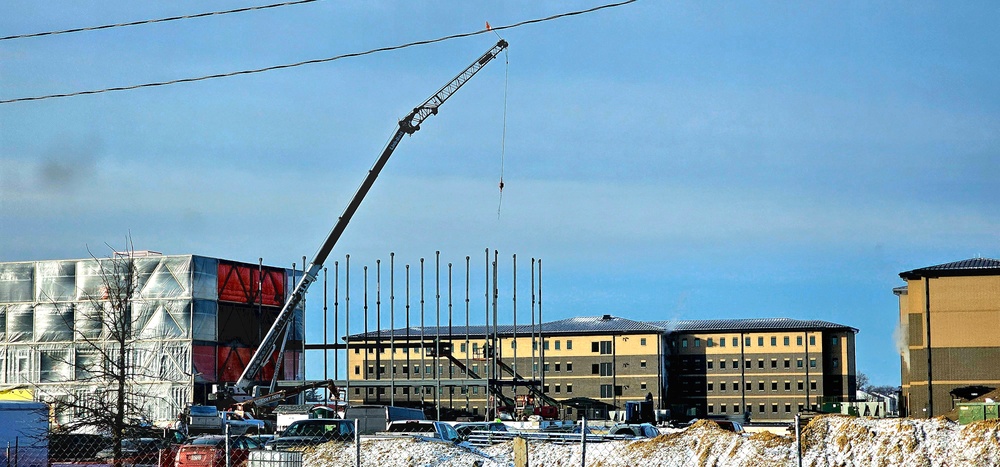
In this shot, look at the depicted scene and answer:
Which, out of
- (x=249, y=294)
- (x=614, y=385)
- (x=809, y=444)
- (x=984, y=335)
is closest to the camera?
(x=809, y=444)

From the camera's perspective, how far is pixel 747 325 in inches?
5640

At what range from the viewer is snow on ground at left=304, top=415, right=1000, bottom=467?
2339cm

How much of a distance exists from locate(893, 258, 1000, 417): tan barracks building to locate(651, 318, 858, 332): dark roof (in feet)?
187

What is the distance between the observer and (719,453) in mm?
24938

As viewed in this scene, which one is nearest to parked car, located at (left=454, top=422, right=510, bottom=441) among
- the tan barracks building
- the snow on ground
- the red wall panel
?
the snow on ground

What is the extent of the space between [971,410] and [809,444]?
2525 cm

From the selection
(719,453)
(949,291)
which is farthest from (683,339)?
(719,453)

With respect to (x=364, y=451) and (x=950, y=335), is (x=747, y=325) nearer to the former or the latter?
(x=950, y=335)

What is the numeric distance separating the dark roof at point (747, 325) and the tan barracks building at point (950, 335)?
2239 inches

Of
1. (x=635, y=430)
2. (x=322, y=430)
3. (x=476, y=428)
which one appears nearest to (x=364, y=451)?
(x=322, y=430)

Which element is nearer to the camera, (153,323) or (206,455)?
(206,455)

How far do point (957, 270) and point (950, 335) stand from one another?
15.0 feet

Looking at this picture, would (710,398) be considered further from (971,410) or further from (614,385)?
(971,410)

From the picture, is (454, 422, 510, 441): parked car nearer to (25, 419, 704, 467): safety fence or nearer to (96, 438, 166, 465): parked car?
(25, 419, 704, 467): safety fence
